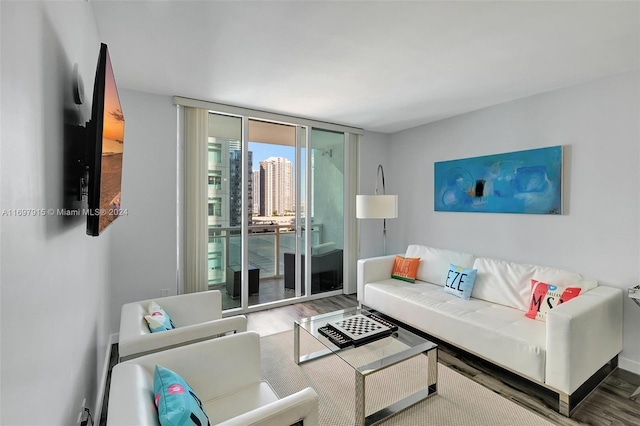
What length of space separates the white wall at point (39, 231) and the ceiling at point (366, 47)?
0.79 meters

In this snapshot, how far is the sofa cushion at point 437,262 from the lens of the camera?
3553 millimetres

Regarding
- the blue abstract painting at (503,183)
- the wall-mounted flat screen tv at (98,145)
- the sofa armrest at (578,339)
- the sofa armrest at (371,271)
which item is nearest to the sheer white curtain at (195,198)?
the sofa armrest at (371,271)

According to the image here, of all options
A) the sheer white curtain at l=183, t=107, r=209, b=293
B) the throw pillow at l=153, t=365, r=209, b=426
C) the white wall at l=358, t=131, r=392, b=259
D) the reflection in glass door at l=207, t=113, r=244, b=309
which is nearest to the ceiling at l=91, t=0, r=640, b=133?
the sheer white curtain at l=183, t=107, r=209, b=293

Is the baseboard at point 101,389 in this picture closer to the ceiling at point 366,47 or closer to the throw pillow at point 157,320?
the throw pillow at point 157,320

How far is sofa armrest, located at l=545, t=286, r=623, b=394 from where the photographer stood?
2025 mm

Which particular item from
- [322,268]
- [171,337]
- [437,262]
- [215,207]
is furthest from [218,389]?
[322,268]

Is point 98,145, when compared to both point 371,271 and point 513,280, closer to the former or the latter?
point 371,271

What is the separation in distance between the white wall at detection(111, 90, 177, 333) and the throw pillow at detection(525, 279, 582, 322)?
3622 millimetres

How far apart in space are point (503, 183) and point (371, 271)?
1830mm

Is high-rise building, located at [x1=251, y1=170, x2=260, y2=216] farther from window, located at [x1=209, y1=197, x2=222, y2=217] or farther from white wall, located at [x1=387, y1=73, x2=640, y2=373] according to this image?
white wall, located at [x1=387, y1=73, x2=640, y2=373]

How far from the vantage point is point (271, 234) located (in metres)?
4.21

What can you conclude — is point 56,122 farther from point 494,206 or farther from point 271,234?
point 494,206

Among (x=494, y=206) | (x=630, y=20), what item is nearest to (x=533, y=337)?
(x=494, y=206)

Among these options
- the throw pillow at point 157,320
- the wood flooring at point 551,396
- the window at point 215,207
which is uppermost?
the window at point 215,207
